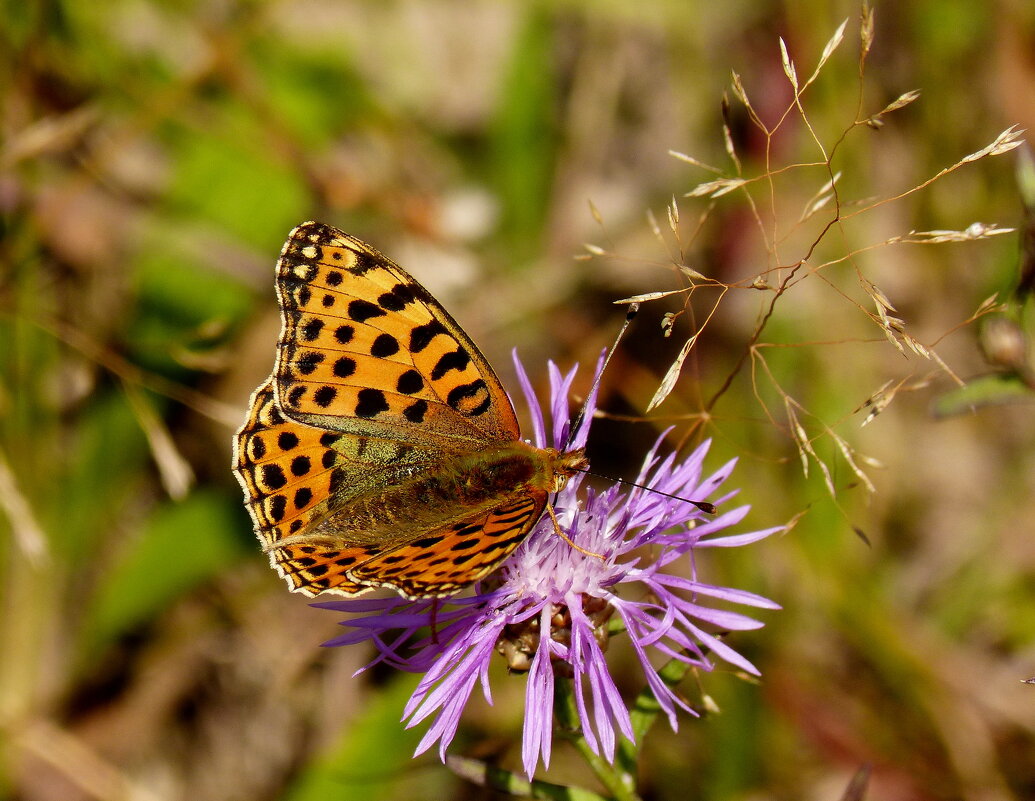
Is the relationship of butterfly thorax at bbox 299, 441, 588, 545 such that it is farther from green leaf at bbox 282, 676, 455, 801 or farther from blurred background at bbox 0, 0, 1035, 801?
green leaf at bbox 282, 676, 455, 801

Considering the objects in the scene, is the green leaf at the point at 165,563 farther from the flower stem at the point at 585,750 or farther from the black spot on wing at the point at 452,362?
the flower stem at the point at 585,750

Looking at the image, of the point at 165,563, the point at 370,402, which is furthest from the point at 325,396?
the point at 165,563

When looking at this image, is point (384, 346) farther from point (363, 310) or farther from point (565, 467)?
point (565, 467)

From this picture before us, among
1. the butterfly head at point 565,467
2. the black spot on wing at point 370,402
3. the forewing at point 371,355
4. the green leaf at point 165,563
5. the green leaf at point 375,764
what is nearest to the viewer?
the butterfly head at point 565,467

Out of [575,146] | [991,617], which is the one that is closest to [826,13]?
[575,146]

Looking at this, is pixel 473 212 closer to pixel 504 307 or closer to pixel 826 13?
pixel 504 307

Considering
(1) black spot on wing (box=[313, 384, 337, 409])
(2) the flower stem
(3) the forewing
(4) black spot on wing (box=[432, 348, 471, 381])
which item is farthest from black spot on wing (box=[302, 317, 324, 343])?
(2) the flower stem

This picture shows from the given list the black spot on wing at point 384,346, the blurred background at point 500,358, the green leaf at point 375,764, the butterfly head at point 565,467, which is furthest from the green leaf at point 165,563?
the butterfly head at point 565,467

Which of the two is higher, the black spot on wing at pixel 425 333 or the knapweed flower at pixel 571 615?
the black spot on wing at pixel 425 333
